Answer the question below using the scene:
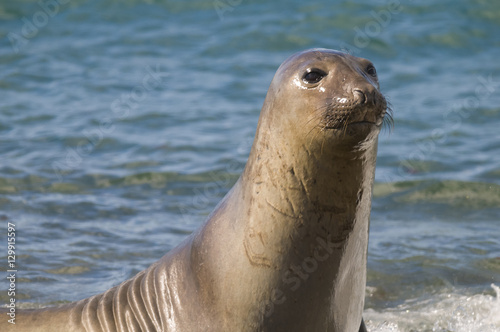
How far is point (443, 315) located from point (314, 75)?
3.13m

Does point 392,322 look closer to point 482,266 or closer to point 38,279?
point 482,266

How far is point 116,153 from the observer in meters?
11.3

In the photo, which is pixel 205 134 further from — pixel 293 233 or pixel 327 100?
pixel 327 100

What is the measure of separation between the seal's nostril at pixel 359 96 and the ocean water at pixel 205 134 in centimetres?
183

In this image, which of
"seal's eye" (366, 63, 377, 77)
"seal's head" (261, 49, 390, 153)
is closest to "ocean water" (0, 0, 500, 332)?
"seal's eye" (366, 63, 377, 77)

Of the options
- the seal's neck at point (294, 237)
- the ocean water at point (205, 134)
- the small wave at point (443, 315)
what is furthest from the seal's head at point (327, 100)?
the small wave at point (443, 315)

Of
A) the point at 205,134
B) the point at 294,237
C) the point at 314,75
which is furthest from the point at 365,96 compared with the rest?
the point at 205,134

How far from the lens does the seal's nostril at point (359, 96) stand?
13.1ft

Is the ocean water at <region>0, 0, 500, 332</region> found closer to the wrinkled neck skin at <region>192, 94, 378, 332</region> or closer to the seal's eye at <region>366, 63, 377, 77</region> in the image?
the seal's eye at <region>366, 63, 377, 77</region>

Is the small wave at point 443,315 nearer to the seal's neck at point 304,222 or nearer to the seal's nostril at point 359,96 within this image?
the seal's neck at point 304,222

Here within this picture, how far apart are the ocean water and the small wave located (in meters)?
0.02

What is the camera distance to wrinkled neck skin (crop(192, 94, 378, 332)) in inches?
165

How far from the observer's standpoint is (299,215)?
13.9 feet

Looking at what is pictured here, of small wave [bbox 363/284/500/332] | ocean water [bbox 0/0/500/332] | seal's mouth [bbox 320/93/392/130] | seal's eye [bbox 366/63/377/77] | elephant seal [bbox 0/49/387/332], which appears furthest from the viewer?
ocean water [bbox 0/0/500/332]
